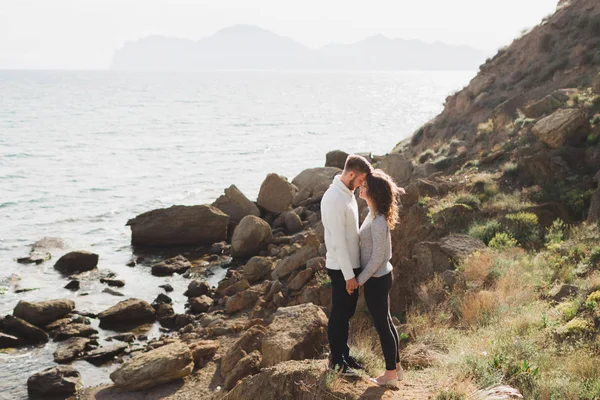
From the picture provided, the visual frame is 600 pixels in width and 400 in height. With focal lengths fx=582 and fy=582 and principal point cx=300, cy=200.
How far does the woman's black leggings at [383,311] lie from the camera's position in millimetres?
6453

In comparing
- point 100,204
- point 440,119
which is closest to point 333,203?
point 440,119

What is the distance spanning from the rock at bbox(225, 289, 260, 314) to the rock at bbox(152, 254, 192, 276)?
5.27 metres

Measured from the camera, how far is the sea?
1938 centimetres

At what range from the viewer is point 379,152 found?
4903 cm

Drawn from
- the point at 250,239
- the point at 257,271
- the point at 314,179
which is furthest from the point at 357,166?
the point at 314,179

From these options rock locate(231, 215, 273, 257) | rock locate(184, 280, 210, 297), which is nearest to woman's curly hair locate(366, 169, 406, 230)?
rock locate(184, 280, 210, 297)

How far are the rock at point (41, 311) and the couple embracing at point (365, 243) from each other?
11990mm

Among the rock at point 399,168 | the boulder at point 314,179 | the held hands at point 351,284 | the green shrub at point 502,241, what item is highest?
the held hands at point 351,284

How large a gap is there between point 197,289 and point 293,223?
22.5 feet

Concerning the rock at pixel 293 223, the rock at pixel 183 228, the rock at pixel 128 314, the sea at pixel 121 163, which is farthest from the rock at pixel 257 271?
the rock at pixel 183 228

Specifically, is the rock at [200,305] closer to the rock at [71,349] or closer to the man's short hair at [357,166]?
the rock at [71,349]

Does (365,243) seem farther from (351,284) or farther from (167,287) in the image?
(167,287)

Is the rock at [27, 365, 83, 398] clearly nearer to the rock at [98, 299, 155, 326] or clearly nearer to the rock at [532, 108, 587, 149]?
the rock at [98, 299, 155, 326]

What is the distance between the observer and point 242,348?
11.2 meters
